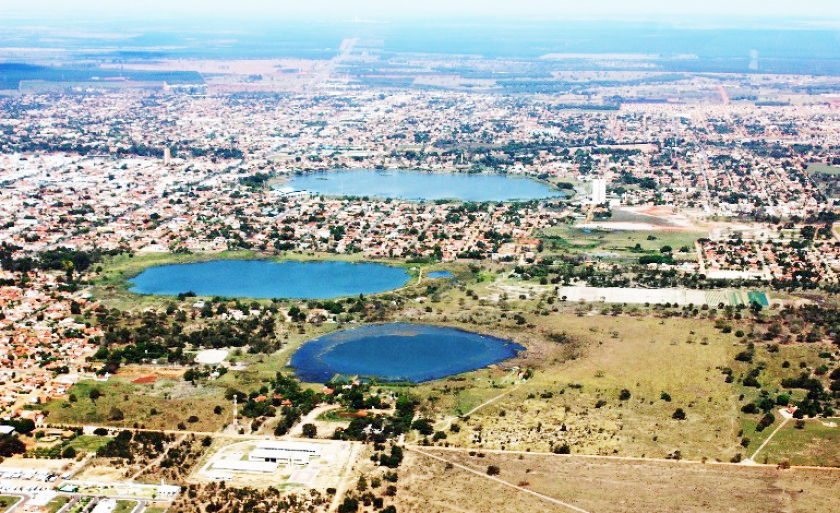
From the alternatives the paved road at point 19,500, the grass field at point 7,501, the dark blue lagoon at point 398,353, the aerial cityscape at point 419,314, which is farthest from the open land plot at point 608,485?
the grass field at point 7,501

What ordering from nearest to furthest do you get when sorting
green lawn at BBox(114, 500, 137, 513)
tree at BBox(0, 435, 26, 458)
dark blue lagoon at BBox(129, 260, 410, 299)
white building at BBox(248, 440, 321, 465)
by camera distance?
1. green lawn at BBox(114, 500, 137, 513)
2. white building at BBox(248, 440, 321, 465)
3. tree at BBox(0, 435, 26, 458)
4. dark blue lagoon at BBox(129, 260, 410, 299)

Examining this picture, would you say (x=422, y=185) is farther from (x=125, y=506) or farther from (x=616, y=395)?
(x=125, y=506)

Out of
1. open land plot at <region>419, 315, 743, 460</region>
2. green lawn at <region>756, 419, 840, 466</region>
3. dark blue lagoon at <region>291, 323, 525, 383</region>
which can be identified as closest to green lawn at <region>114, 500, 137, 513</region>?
open land plot at <region>419, 315, 743, 460</region>

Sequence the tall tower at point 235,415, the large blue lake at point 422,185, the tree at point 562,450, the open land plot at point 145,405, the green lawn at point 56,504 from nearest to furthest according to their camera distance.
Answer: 1. the green lawn at point 56,504
2. the tree at point 562,450
3. the tall tower at point 235,415
4. the open land plot at point 145,405
5. the large blue lake at point 422,185

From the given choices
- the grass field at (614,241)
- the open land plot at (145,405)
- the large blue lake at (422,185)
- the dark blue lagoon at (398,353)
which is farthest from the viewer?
the large blue lake at (422,185)

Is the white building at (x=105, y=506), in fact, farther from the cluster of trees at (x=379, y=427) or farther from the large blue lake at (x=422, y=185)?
the large blue lake at (x=422, y=185)

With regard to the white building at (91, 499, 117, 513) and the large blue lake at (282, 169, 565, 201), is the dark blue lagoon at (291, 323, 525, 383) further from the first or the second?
the large blue lake at (282, 169, 565, 201)
